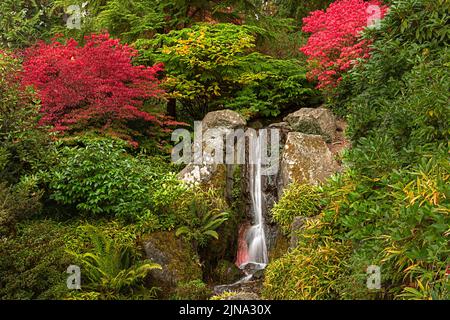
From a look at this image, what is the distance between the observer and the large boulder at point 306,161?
7.79 meters

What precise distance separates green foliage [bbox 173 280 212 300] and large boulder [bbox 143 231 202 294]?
0.17 metres

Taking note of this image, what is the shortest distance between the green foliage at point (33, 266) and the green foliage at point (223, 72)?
16.7 feet

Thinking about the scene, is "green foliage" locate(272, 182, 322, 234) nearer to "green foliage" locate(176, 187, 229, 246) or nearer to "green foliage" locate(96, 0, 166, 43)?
"green foliage" locate(176, 187, 229, 246)

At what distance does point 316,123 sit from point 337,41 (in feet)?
6.23

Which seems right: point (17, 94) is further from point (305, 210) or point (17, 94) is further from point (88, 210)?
point (305, 210)

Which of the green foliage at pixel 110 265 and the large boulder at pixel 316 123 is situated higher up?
the large boulder at pixel 316 123

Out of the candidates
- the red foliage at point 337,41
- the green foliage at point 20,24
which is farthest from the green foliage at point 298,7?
the green foliage at point 20,24

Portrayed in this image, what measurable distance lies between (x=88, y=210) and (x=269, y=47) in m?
7.84

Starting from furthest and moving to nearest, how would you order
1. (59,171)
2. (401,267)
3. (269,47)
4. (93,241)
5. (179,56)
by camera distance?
(269,47) → (179,56) → (59,171) → (93,241) → (401,267)

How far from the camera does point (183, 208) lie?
7246mm

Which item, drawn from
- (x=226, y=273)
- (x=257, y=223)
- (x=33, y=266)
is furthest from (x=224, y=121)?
(x=33, y=266)

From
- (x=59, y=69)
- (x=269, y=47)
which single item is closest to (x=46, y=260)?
(x=59, y=69)

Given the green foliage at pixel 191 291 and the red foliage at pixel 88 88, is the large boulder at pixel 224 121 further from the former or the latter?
the green foliage at pixel 191 291

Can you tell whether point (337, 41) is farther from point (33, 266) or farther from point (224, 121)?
point (33, 266)
